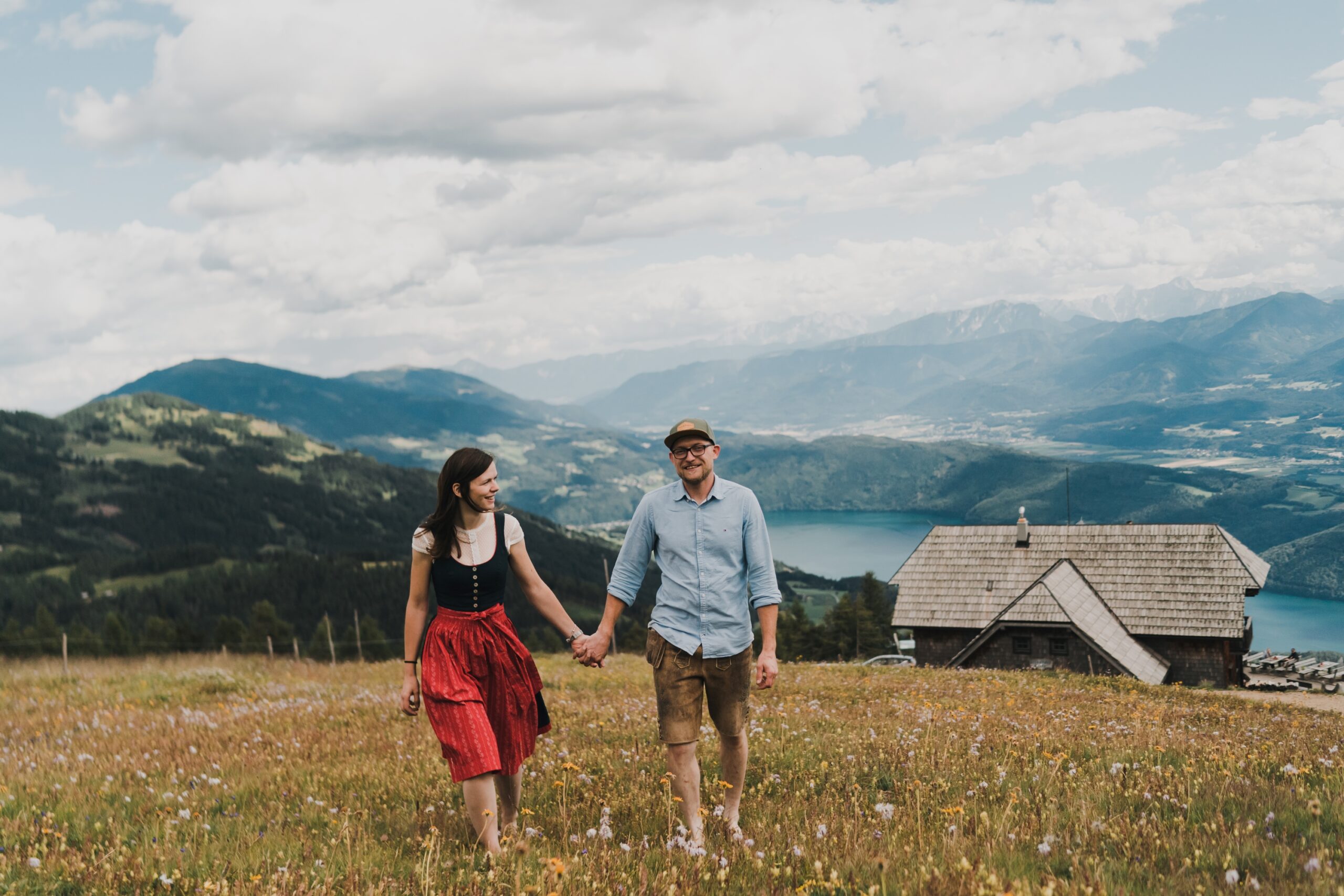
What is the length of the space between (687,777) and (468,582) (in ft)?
6.54

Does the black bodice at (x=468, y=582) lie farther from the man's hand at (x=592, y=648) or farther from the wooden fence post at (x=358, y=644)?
the wooden fence post at (x=358, y=644)

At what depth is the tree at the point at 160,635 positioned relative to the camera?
291 ft

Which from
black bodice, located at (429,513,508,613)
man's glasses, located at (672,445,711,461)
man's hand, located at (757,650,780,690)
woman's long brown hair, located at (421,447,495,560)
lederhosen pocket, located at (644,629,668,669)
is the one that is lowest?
man's hand, located at (757,650,780,690)

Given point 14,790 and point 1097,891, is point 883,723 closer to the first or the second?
point 1097,891

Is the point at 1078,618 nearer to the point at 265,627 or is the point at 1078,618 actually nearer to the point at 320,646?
the point at 265,627

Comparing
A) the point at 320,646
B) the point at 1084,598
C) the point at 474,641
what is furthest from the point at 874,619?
the point at 474,641

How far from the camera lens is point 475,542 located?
6.11m

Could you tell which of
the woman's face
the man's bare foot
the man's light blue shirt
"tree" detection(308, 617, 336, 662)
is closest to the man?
the man's light blue shirt

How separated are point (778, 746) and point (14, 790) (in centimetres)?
672

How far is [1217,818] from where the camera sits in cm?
485

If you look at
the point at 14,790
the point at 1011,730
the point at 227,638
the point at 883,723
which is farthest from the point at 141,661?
the point at 227,638

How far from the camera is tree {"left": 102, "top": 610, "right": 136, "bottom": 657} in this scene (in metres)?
82.7

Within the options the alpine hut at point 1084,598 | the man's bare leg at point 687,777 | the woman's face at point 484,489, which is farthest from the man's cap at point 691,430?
the alpine hut at point 1084,598

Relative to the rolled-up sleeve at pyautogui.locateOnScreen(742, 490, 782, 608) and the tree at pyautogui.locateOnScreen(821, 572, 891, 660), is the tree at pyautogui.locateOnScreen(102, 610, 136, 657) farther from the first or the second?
the rolled-up sleeve at pyautogui.locateOnScreen(742, 490, 782, 608)
